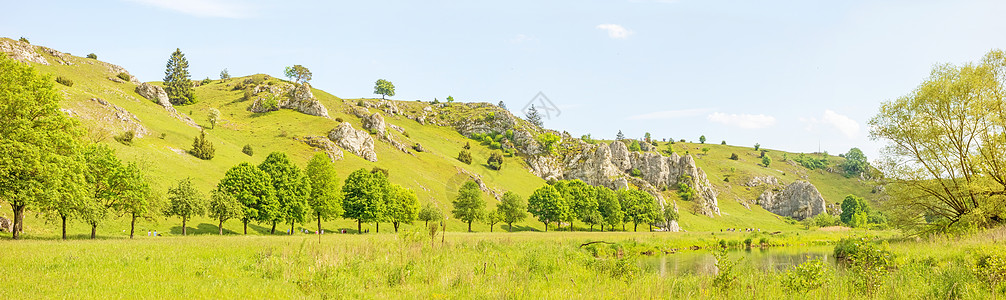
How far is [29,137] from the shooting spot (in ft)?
84.0

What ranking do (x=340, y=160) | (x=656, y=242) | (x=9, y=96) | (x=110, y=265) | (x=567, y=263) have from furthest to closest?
(x=340, y=160) < (x=656, y=242) < (x=9, y=96) < (x=567, y=263) < (x=110, y=265)

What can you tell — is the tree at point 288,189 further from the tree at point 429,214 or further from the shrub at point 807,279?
the shrub at point 807,279

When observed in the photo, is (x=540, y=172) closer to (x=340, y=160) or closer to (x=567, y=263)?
(x=340, y=160)

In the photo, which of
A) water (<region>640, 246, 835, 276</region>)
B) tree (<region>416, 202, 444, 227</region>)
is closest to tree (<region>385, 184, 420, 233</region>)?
tree (<region>416, 202, 444, 227</region>)

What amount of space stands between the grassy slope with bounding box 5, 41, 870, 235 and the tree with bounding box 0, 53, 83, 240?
14.4 m

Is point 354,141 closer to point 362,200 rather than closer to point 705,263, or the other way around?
point 362,200

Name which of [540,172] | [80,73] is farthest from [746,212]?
[80,73]

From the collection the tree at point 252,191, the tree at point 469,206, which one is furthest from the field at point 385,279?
the tree at point 469,206

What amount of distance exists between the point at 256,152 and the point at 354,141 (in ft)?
84.4

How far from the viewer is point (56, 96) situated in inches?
1147

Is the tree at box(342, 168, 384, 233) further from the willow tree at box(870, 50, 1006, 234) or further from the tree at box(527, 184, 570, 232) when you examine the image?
the willow tree at box(870, 50, 1006, 234)

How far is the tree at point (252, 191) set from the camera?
5334 centimetres

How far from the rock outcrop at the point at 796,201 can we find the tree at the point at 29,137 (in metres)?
197

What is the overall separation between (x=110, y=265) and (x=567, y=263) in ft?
57.8
